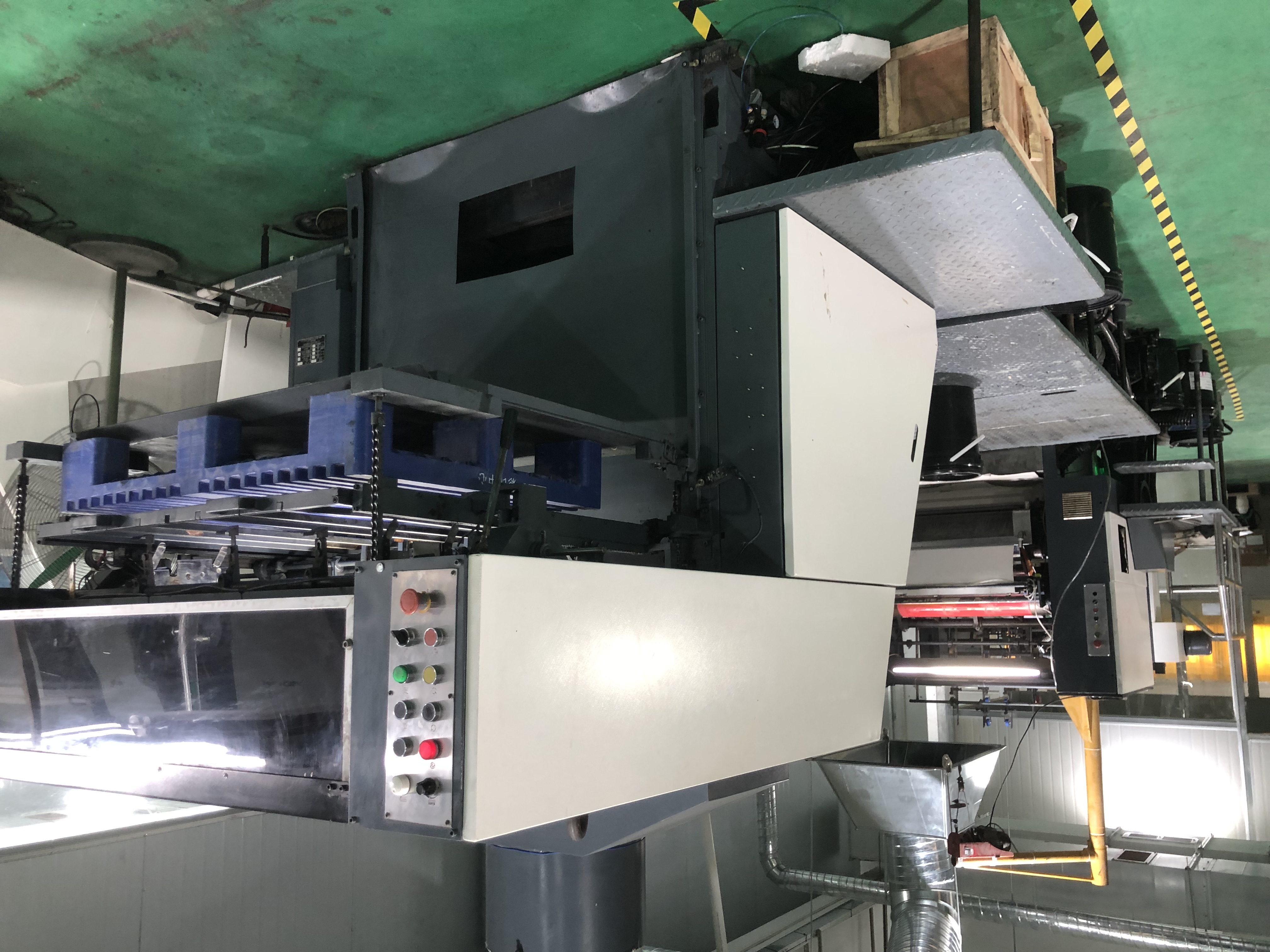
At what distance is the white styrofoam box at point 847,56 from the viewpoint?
2.27 m

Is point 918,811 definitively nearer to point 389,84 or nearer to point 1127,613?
point 1127,613

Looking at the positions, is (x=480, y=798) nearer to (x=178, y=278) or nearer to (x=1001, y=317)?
(x=1001, y=317)

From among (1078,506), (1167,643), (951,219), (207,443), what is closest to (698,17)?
(951,219)

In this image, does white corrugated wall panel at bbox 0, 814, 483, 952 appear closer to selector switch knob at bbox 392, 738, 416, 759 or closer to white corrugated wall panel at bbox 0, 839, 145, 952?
white corrugated wall panel at bbox 0, 839, 145, 952

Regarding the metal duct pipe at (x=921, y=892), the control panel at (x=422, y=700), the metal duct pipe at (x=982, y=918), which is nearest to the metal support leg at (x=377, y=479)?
the control panel at (x=422, y=700)

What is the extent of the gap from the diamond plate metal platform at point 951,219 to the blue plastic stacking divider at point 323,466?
0.81 meters

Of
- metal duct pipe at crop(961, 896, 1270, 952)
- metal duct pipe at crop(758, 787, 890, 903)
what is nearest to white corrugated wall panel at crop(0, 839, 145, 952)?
metal duct pipe at crop(758, 787, 890, 903)

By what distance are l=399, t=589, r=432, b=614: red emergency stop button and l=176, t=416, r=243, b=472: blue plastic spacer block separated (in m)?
0.61

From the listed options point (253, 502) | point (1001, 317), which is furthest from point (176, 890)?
point (1001, 317)

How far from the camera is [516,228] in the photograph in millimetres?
2848

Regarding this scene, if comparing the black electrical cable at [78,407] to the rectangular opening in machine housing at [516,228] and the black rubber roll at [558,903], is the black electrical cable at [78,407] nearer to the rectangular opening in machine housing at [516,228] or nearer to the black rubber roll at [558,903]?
the rectangular opening in machine housing at [516,228]

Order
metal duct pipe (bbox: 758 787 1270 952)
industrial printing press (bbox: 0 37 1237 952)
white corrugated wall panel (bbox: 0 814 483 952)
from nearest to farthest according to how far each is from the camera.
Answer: industrial printing press (bbox: 0 37 1237 952) < white corrugated wall panel (bbox: 0 814 483 952) < metal duct pipe (bbox: 758 787 1270 952)

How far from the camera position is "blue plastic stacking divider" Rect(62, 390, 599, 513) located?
5.22 feet

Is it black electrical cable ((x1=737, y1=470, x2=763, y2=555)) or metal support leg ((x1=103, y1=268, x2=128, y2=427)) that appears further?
metal support leg ((x1=103, y1=268, x2=128, y2=427))
